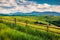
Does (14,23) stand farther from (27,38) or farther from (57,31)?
(57,31)

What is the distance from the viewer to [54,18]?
9.51 ft

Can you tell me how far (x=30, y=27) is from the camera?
2914 millimetres

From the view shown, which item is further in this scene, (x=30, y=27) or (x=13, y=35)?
(x=30, y=27)

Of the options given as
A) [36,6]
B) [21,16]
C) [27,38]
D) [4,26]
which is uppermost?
[36,6]

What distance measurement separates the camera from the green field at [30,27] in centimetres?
282

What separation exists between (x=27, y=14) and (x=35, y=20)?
0.61ft

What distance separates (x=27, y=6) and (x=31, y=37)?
1.93 feet

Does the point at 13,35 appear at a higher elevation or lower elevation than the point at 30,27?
lower

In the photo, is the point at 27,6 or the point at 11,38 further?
the point at 27,6

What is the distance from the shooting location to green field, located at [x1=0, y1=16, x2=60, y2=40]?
2820 millimetres

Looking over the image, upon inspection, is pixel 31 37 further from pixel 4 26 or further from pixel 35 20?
pixel 4 26

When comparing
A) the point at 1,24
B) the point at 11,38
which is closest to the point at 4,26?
the point at 1,24

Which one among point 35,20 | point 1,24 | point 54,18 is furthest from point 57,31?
point 1,24

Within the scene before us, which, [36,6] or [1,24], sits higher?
[36,6]
